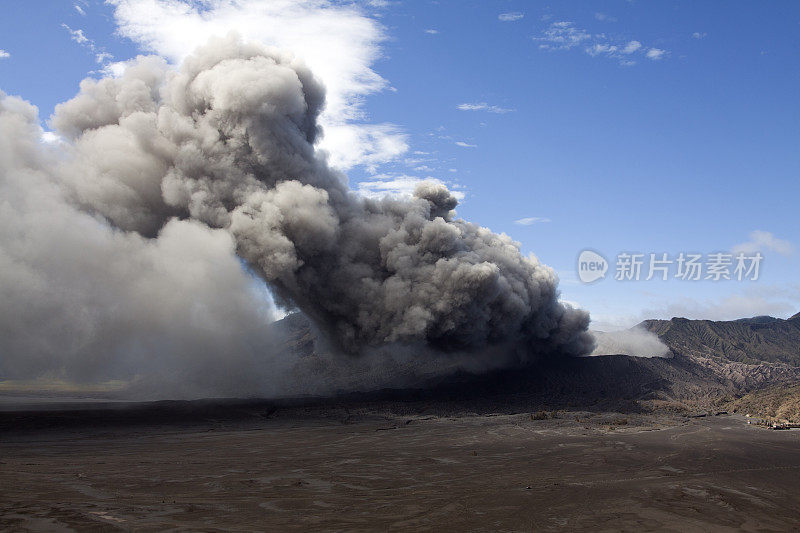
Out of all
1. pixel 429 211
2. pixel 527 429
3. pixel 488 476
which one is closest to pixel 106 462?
pixel 488 476

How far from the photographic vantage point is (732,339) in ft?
353

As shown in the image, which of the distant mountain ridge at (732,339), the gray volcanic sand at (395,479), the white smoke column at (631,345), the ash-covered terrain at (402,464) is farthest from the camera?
the distant mountain ridge at (732,339)

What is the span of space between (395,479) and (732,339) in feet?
359

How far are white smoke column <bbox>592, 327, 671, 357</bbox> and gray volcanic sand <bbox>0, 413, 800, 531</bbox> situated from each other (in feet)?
181

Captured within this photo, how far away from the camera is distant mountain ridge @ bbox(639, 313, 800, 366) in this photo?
322 ft

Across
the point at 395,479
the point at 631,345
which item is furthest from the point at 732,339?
the point at 395,479

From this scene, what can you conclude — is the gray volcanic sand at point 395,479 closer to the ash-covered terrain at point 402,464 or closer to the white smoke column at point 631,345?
the ash-covered terrain at point 402,464

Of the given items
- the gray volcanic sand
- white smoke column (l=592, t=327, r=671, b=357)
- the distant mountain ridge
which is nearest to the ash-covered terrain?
the gray volcanic sand

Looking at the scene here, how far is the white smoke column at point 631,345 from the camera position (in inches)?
3536

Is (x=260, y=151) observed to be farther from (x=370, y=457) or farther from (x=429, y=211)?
(x=370, y=457)

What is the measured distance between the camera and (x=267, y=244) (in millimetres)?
47062

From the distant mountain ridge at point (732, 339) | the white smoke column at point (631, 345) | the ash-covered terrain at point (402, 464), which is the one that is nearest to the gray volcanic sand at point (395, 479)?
the ash-covered terrain at point (402, 464)

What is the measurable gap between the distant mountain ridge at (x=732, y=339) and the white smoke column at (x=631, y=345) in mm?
2655

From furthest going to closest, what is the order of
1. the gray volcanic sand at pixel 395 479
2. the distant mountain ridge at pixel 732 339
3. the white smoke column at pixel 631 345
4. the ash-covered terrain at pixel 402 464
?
the distant mountain ridge at pixel 732 339
the white smoke column at pixel 631 345
the ash-covered terrain at pixel 402 464
the gray volcanic sand at pixel 395 479
